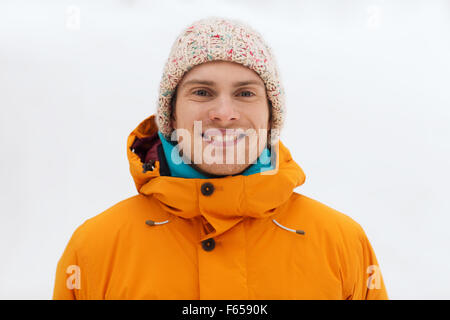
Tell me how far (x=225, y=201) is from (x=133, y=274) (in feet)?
1.24

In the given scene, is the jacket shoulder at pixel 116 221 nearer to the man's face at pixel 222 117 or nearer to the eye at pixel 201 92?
Answer: the man's face at pixel 222 117

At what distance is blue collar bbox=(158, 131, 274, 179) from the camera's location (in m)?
1.22

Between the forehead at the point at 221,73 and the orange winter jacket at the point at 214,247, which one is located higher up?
the forehead at the point at 221,73

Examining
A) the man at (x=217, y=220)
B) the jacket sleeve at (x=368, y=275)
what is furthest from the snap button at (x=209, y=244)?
the jacket sleeve at (x=368, y=275)

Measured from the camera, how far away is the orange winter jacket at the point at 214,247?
1.12 metres

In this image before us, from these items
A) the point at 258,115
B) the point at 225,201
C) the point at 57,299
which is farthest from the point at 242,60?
the point at 57,299

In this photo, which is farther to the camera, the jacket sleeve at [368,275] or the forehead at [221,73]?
the jacket sleeve at [368,275]

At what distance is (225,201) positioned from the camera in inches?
43.8

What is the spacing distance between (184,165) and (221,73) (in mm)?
329

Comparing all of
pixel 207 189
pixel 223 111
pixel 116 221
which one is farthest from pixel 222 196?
pixel 116 221

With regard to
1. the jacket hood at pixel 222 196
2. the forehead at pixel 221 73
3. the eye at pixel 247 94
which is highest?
the forehead at pixel 221 73

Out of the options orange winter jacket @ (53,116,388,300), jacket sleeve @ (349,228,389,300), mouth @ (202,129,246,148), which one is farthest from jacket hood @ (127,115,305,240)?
jacket sleeve @ (349,228,389,300)

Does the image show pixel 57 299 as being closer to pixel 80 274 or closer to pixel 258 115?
pixel 80 274

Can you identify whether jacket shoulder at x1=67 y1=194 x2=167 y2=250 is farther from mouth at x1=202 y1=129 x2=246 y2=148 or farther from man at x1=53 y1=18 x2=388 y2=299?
mouth at x1=202 y1=129 x2=246 y2=148
